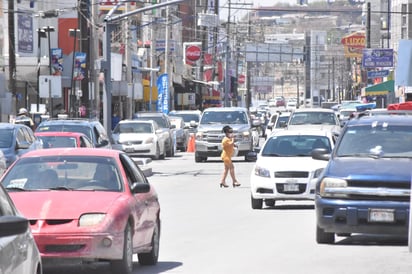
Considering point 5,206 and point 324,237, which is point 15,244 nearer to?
point 5,206

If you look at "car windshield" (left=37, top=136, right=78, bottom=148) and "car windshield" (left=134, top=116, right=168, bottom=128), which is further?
"car windshield" (left=134, top=116, right=168, bottom=128)

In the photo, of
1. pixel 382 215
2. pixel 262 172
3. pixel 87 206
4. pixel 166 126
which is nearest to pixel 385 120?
pixel 382 215

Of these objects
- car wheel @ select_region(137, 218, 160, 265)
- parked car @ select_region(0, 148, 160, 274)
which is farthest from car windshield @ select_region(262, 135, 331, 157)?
car wheel @ select_region(137, 218, 160, 265)

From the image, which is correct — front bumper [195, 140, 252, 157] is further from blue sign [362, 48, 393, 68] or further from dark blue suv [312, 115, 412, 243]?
blue sign [362, 48, 393, 68]

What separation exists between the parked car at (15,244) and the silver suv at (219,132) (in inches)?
1416

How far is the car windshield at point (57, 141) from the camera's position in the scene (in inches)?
1226

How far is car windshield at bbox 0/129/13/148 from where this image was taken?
93.1 feet

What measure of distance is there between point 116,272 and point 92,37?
1621 inches

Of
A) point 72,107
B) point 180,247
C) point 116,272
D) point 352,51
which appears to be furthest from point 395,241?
point 352,51

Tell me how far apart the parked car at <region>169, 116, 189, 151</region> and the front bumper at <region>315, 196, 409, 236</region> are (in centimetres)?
3942

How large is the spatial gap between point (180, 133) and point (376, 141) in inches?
1552

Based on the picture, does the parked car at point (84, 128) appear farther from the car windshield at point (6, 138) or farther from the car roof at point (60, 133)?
the car windshield at point (6, 138)

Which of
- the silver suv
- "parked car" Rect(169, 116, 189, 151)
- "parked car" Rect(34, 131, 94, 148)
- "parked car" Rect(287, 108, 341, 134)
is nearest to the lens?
"parked car" Rect(34, 131, 94, 148)

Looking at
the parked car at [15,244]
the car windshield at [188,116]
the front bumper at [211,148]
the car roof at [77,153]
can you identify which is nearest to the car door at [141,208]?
the car roof at [77,153]
